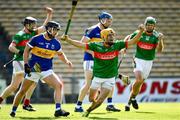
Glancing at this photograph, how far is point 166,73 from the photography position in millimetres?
27891

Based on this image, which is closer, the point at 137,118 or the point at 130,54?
the point at 137,118

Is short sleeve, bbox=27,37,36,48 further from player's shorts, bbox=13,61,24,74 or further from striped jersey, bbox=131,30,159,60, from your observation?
striped jersey, bbox=131,30,159,60

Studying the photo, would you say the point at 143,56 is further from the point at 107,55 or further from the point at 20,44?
the point at 107,55

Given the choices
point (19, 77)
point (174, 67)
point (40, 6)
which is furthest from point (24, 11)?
point (19, 77)

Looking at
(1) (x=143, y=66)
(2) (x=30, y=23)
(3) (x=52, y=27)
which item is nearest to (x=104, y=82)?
(3) (x=52, y=27)

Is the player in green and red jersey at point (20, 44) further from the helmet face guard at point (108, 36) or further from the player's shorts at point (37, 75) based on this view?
the helmet face guard at point (108, 36)

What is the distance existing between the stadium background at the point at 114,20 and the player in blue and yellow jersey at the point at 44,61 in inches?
486

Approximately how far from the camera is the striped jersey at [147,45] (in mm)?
16594

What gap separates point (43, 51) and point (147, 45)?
3628mm

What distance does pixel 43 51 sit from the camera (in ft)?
45.9

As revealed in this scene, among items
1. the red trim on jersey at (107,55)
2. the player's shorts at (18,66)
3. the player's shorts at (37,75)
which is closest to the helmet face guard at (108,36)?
the red trim on jersey at (107,55)

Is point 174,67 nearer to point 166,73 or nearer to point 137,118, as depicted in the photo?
point 166,73

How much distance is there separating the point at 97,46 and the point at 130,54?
1435 cm

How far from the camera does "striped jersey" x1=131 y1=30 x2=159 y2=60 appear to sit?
16594 mm
